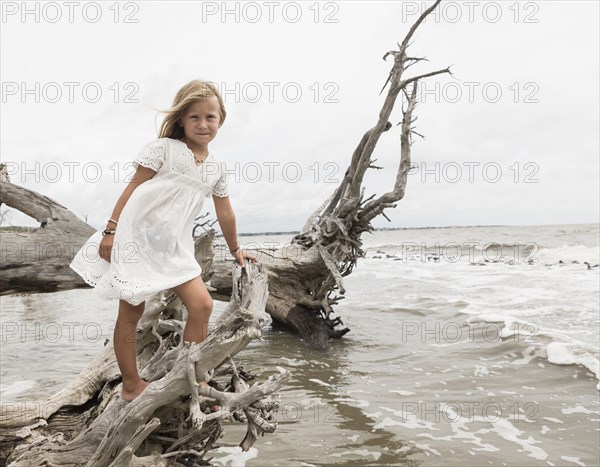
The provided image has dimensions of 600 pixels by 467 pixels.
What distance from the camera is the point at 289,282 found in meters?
9.07

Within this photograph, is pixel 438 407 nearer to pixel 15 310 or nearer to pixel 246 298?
pixel 246 298

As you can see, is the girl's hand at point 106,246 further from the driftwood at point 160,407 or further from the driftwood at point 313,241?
the driftwood at point 313,241

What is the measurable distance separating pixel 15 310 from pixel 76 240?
9309 mm

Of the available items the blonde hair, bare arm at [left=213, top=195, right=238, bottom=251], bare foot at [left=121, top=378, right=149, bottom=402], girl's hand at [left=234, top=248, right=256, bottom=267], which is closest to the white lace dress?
the blonde hair

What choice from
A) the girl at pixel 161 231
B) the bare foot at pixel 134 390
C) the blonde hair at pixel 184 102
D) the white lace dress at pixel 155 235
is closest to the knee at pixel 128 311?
the girl at pixel 161 231

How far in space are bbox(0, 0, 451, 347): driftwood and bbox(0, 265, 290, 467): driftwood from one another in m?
3.46

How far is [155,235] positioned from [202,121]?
76 centimetres

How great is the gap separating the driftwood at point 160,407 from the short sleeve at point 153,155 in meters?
0.85

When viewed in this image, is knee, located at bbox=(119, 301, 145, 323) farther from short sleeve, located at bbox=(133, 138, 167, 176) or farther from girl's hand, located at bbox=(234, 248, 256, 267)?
short sleeve, located at bbox=(133, 138, 167, 176)

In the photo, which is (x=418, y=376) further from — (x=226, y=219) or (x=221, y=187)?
(x=221, y=187)

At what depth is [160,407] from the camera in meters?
3.03

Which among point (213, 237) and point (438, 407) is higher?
point (213, 237)

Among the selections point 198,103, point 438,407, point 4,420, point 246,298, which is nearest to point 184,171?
point 198,103

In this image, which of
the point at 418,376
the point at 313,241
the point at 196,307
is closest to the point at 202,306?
the point at 196,307
